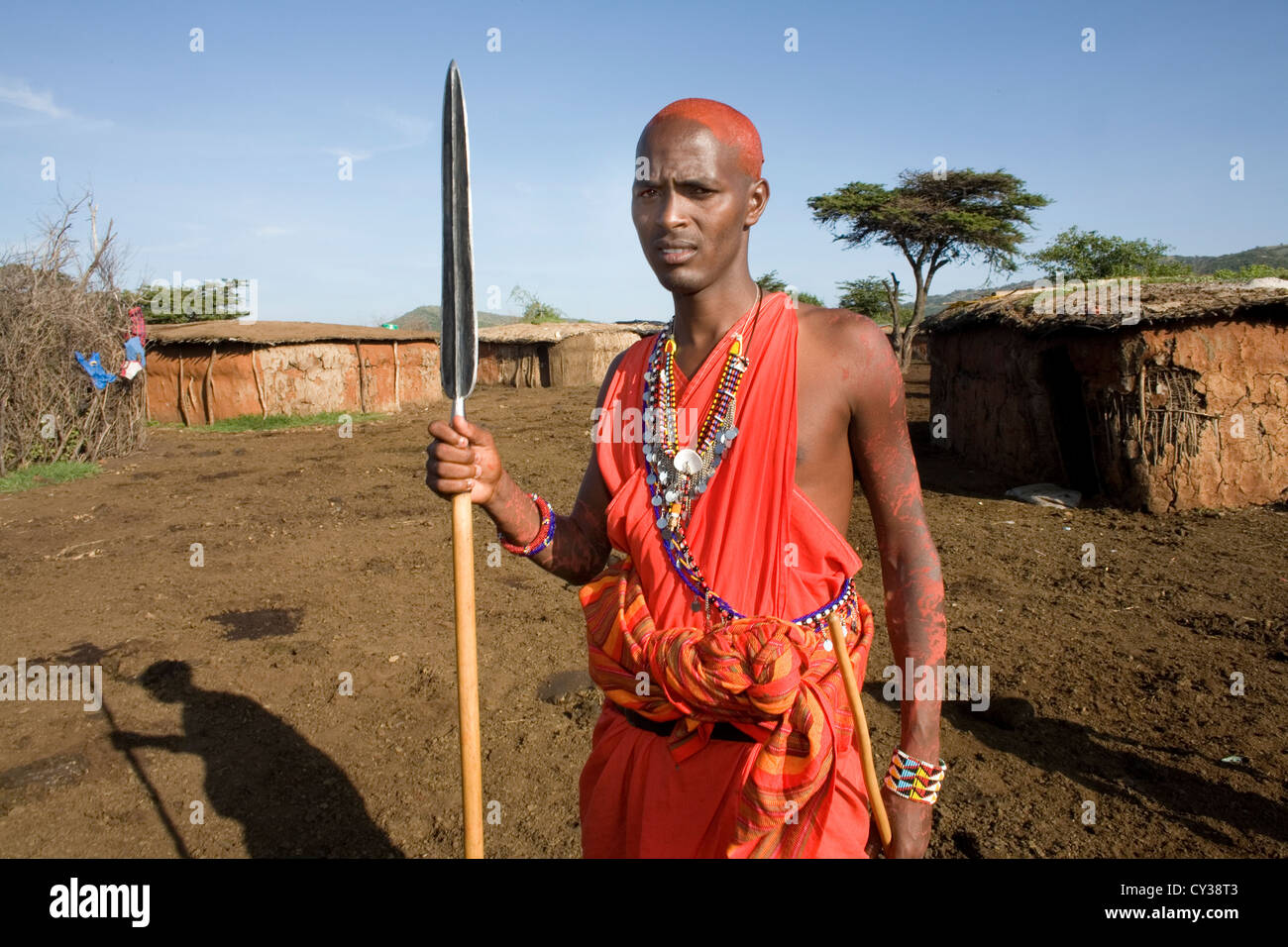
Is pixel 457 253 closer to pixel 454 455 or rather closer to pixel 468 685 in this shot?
pixel 454 455

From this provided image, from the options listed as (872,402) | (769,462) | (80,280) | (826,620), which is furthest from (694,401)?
(80,280)

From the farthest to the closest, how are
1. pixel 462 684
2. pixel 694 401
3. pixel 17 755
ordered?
pixel 17 755
pixel 694 401
pixel 462 684

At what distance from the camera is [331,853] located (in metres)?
3.39

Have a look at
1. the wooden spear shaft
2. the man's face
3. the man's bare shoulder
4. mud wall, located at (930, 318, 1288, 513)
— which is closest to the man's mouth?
the man's face

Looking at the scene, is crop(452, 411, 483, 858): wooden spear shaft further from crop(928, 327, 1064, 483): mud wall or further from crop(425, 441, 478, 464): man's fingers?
crop(928, 327, 1064, 483): mud wall

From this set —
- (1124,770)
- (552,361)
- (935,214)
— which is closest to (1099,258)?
(935,214)

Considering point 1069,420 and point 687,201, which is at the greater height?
point 687,201

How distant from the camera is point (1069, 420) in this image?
411 inches

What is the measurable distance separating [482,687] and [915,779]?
12.1 ft

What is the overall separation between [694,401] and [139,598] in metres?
6.44

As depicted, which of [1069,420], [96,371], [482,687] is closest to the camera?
[482,687]

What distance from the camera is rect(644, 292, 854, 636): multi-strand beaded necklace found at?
5.33 feet
